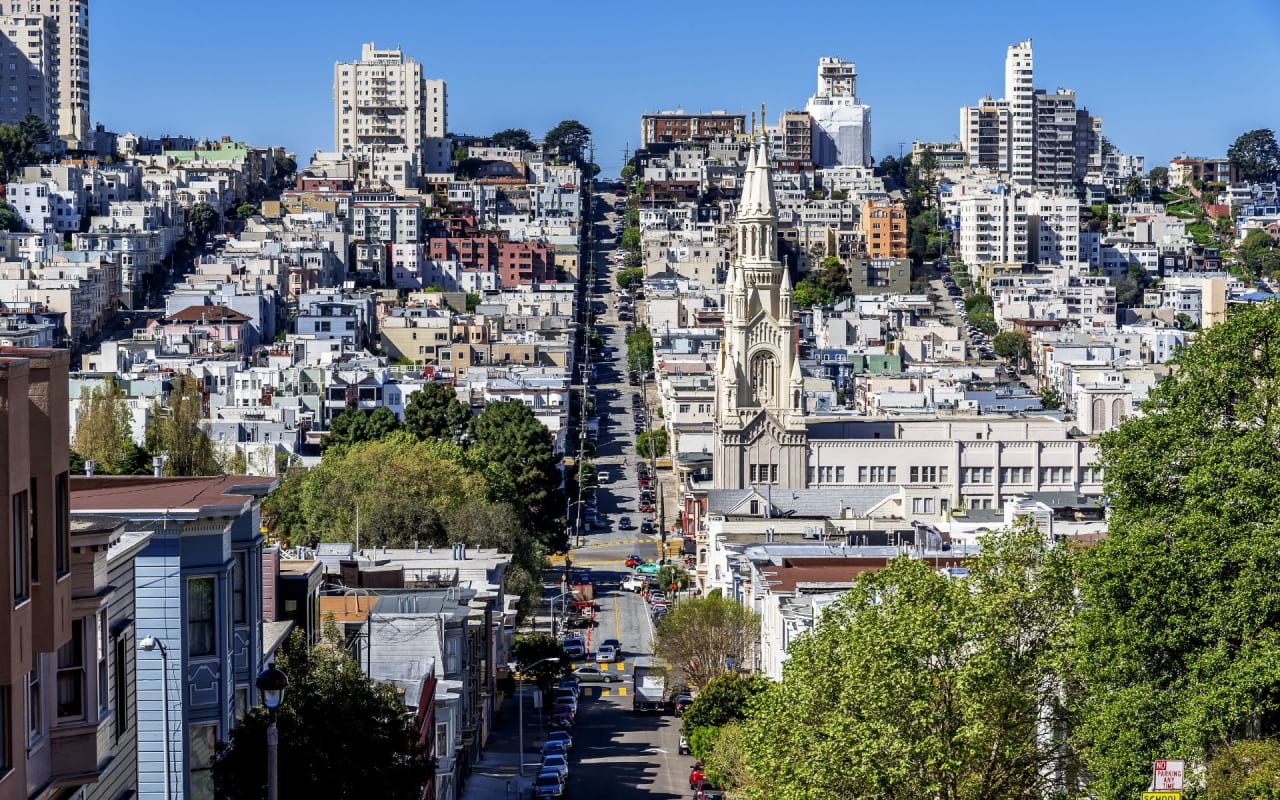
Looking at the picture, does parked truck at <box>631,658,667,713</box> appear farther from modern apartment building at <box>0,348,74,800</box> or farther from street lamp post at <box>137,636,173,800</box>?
modern apartment building at <box>0,348,74,800</box>

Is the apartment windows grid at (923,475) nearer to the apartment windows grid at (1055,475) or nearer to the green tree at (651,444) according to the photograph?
the apartment windows grid at (1055,475)

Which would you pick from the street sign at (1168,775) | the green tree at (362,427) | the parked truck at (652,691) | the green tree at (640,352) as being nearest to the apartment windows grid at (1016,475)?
the green tree at (362,427)

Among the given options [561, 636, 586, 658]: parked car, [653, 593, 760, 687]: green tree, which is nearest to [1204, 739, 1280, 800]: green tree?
[653, 593, 760, 687]: green tree

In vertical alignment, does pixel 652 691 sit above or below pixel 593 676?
above

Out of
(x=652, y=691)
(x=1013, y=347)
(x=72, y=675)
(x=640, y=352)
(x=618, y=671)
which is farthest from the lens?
(x=1013, y=347)

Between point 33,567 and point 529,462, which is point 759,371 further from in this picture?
point 33,567

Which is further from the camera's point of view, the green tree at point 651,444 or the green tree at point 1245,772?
the green tree at point 651,444

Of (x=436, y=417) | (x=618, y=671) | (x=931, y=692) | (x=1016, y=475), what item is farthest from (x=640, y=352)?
(x=931, y=692)
